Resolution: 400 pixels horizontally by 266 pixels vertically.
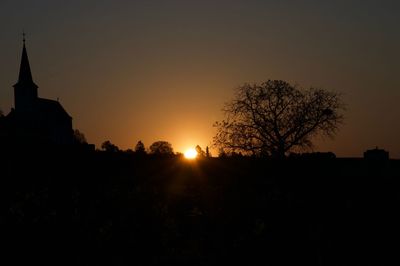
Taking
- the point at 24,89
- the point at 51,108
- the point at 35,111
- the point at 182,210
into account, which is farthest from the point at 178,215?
the point at 51,108

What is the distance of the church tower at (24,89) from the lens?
114438 millimetres

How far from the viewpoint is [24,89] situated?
114625 mm

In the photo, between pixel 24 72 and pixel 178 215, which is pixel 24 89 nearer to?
pixel 24 72

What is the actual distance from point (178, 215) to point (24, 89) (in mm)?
Result: 103125

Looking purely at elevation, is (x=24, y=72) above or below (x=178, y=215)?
above

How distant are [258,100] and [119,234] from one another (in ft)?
179

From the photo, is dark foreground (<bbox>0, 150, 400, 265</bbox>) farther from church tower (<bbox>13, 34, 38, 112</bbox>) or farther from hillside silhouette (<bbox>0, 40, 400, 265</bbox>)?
church tower (<bbox>13, 34, 38, 112</bbox>)

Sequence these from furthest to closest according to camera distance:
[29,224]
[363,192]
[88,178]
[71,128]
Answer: [71,128] < [363,192] < [88,178] < [29,224]

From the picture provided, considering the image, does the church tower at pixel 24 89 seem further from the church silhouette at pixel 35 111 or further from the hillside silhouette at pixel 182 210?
the hillside silhouette at pixel 182 210

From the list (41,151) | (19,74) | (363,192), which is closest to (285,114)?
(363,192)

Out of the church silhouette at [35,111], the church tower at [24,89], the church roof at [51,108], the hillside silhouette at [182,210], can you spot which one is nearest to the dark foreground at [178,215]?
the hillside silhouette at [182,210]

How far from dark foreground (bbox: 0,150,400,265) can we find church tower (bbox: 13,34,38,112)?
324 ft

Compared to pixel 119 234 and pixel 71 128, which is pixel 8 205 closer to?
pixel 119 234

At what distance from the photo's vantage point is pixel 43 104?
A: 4751 inches
